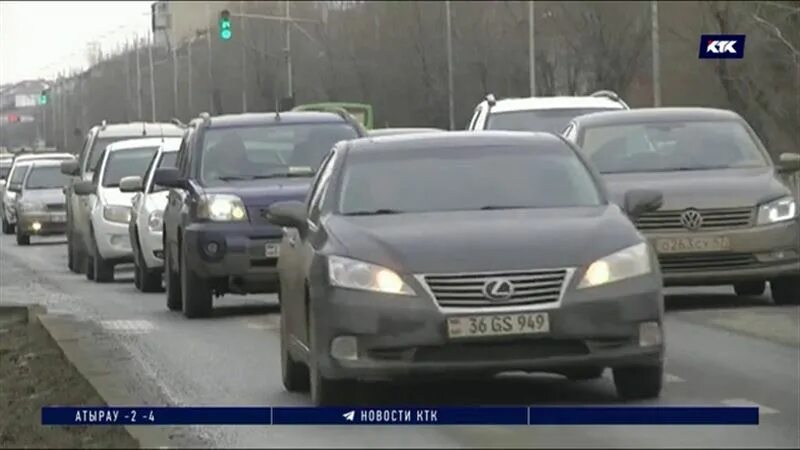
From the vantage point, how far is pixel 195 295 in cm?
1909

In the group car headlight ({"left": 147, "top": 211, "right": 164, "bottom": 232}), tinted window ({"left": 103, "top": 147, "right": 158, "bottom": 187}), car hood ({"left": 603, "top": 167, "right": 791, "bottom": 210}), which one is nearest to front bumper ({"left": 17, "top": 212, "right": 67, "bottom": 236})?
tinted window ({"left": 103, "top": 147, "right": 158, "bottom": 187})

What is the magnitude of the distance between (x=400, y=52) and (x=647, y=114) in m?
70.6

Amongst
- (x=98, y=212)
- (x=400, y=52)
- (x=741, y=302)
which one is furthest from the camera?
(x=400, y=52)

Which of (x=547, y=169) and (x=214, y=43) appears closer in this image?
(x=547, y=169)

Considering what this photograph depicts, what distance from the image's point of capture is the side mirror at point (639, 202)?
1315 cm

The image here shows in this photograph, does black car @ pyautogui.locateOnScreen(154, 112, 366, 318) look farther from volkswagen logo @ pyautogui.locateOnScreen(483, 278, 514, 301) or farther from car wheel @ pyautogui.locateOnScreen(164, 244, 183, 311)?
volkswagen logo @ pyautogui.locateOnScreen(483, 278, 514, 301)

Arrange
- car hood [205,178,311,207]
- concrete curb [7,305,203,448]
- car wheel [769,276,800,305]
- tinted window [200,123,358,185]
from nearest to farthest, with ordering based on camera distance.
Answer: concrete curb [7,305,203,448]
car wheel [769,276,800,305]
car hood [205,178,311,207]
tinted window [200,123,358,185]

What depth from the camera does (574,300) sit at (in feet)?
35.1

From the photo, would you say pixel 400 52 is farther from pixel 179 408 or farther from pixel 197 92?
pixel 179 408

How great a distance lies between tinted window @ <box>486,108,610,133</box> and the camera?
23.9 metres

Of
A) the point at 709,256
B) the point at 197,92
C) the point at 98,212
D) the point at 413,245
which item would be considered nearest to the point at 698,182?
the point at 709,256

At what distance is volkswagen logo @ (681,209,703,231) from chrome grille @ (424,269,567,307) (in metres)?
7.01

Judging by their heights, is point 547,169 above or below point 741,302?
above

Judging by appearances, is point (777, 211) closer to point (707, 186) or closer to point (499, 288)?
point (707, 186)
